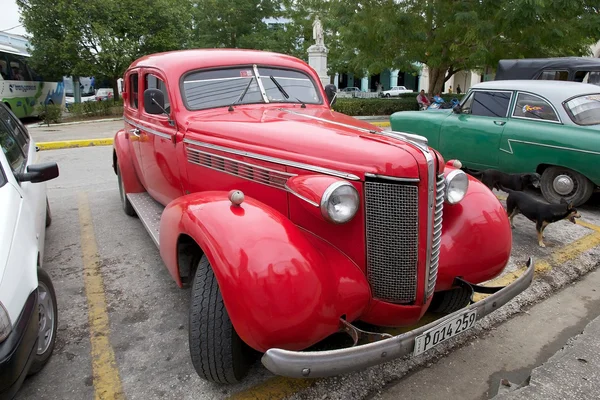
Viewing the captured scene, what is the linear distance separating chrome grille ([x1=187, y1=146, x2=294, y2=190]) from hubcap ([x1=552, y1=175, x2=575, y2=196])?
4.63 metres

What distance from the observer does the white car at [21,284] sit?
1983mm

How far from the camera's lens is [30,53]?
17.6 metres

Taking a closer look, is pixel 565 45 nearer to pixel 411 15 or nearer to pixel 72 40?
pixel 411 15

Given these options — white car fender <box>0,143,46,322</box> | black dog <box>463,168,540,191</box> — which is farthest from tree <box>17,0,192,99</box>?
white car fender <box>0,143,46,322</box>

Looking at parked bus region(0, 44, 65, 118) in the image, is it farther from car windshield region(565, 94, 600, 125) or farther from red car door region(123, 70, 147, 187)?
car windshield region(565, 94, 600, 125)

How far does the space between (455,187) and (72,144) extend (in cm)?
1048

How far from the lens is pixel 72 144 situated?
34.8ft

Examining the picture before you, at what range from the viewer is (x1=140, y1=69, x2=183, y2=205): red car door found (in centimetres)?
356

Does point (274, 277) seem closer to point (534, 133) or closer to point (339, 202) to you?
point (339, 202)

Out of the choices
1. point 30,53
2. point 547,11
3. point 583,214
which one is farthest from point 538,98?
point 30,53

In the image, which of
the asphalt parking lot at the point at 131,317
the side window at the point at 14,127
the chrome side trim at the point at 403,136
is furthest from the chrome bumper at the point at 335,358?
the side window at the point at 14,127

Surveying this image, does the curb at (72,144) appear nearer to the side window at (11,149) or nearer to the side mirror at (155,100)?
the side window at (11,149)

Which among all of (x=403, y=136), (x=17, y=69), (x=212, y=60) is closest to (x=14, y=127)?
(x=212, y=60)

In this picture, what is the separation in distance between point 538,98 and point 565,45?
32.9 ft
